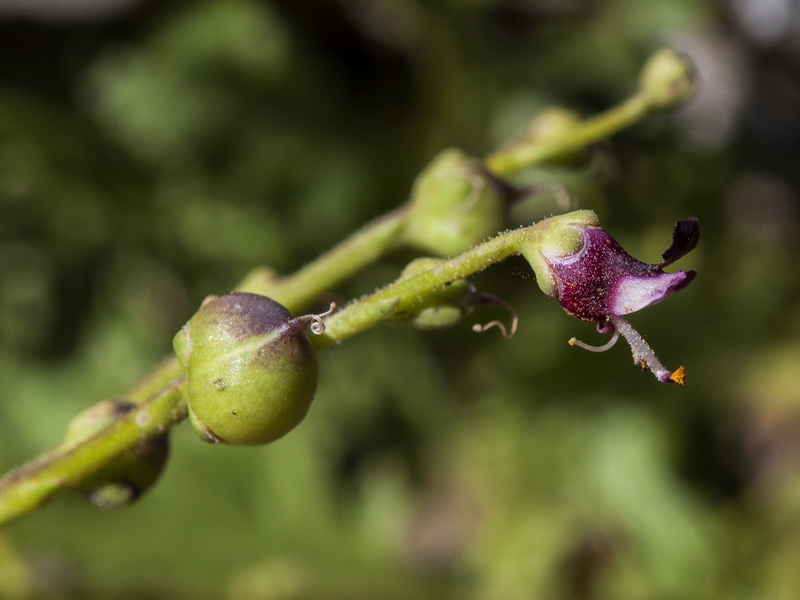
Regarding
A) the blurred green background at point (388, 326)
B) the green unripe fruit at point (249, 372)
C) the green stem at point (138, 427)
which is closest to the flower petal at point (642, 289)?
the green stem at point (138, 427)

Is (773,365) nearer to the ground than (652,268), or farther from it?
nearer to the ground

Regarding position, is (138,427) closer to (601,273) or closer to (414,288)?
(414,288)

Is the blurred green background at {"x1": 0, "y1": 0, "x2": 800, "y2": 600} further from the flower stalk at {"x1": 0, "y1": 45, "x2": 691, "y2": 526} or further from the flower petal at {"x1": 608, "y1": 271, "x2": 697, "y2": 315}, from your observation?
the flower petal at {"x1": 608, "y1": 271, "x2": 697, "y2": 315}

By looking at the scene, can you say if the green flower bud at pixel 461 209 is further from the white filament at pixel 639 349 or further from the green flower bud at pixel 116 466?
the green flower bud at pixel 116 466

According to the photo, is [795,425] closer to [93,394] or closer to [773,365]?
[773,365]

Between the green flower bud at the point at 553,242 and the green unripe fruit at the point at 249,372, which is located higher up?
the green flower bud at the point at 553,242

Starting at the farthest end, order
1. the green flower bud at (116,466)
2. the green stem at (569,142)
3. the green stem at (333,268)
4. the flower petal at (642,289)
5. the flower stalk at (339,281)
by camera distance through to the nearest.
→ the green stem at (569,142) < the green stem at (333,268) < the green flower bud at (116,466) < the flower stalk at (339,281) < the flower petal at (642,289)

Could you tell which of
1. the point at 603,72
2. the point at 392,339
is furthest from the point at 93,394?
the point at 603,72
